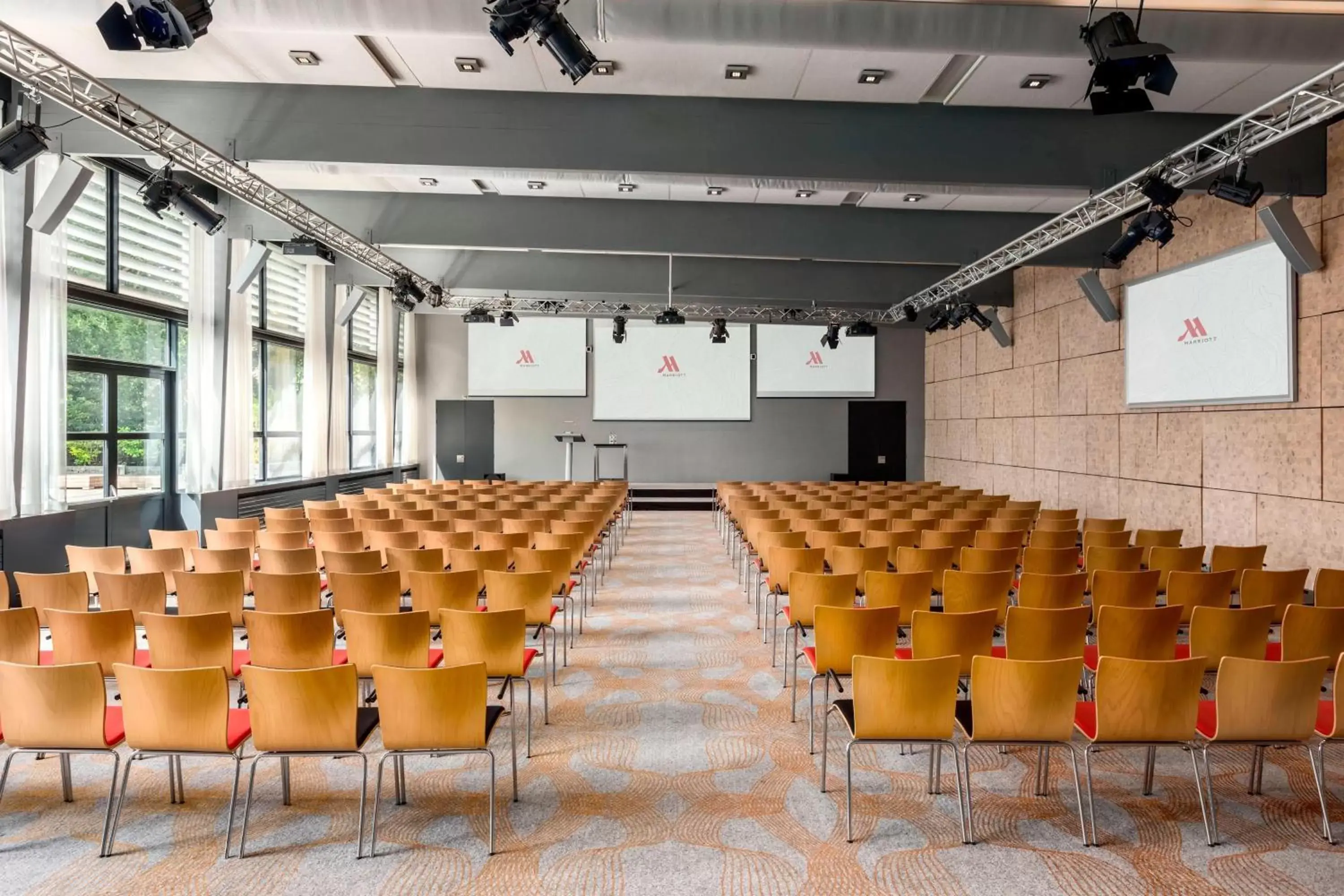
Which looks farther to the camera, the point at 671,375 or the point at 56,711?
the point at 671,375

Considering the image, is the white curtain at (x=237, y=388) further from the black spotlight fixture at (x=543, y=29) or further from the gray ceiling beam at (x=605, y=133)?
the black spotlight fixture at (x=543, y=29)

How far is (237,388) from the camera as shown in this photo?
11938 mm

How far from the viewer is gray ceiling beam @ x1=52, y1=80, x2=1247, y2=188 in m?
7.70

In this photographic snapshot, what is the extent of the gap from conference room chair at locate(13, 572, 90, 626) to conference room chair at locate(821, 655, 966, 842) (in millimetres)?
4794

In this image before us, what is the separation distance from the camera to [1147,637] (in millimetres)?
4383

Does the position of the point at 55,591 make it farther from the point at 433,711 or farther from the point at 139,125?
the point at 139,125

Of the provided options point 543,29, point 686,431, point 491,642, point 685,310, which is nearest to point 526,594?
point 491,642

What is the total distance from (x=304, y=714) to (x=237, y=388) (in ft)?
33.0

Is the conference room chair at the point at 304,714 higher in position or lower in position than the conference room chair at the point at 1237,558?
lower

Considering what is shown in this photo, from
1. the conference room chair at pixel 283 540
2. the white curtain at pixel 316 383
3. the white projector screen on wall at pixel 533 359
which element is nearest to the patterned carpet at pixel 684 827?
the conference room chair at pixel 283 540

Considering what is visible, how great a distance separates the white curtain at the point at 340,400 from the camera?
49.2ft

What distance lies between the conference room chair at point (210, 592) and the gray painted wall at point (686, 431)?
48.7 feet

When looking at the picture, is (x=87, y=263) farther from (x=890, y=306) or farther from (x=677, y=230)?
(x=890, y=306)

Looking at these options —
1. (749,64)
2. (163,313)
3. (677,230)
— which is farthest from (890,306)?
(163,313)
